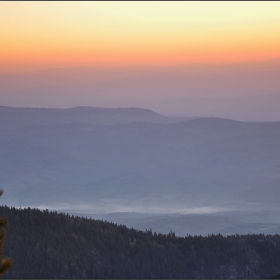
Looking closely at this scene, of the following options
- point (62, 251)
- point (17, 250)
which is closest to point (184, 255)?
point (62, 251)

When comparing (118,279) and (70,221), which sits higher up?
(70,221)

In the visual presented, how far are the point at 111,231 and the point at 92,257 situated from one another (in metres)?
11.3

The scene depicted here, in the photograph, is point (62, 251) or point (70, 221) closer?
point (62, 251)

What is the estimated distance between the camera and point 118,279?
82438 mm

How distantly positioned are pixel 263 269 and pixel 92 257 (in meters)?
25.6

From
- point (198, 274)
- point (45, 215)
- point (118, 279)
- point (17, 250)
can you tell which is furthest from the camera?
point (45, 215)

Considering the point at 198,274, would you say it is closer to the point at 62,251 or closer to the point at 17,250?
the point at 62,251

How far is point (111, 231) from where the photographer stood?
107938 millimetres

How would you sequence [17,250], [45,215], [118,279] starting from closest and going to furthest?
[118,279] < [17,250] < [45,215]

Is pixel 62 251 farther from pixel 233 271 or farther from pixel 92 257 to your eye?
pixel 233 271

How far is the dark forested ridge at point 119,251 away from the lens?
3607 inches

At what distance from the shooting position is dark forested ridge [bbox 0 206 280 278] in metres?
91.6

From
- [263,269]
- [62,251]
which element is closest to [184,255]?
[263,269]

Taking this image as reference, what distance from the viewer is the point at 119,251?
99.9 metres
